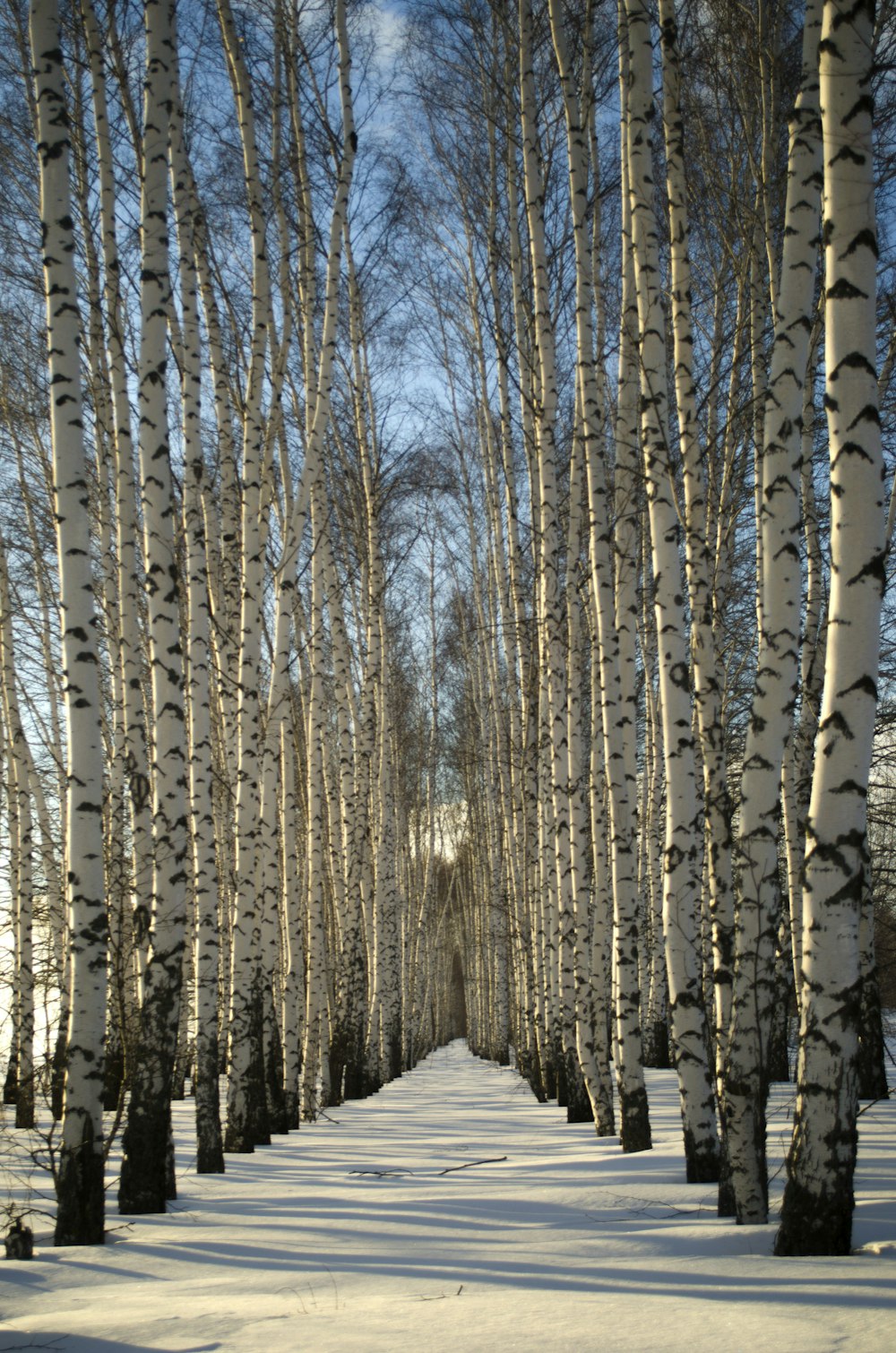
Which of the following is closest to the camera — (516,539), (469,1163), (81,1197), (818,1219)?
(818,1219)

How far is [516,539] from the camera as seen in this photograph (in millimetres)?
11680

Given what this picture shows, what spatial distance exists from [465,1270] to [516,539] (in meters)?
8.71

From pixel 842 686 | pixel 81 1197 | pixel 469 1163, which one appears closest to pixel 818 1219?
pixel 842 686

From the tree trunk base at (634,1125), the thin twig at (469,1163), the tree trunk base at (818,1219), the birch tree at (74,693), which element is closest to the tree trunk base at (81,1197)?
the birch tree at (74,693)

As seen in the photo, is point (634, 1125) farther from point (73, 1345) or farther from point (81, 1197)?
point (73, 1345)

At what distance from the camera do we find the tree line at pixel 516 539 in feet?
13.2

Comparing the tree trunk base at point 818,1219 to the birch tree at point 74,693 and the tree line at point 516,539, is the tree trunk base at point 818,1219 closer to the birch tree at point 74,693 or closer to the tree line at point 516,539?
the tree line at point 516,539

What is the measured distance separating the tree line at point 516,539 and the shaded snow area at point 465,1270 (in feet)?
1.10

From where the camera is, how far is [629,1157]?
6.42 meters

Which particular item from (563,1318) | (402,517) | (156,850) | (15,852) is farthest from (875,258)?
(402,517)

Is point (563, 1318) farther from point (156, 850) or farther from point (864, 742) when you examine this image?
point (156, 850)

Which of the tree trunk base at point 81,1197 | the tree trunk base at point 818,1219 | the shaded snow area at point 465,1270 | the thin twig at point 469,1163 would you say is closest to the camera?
the shaded snow area at point 465,1270

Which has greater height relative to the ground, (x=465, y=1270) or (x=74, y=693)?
(x=74, y=693)

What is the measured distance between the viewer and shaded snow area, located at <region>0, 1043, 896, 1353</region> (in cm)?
283
